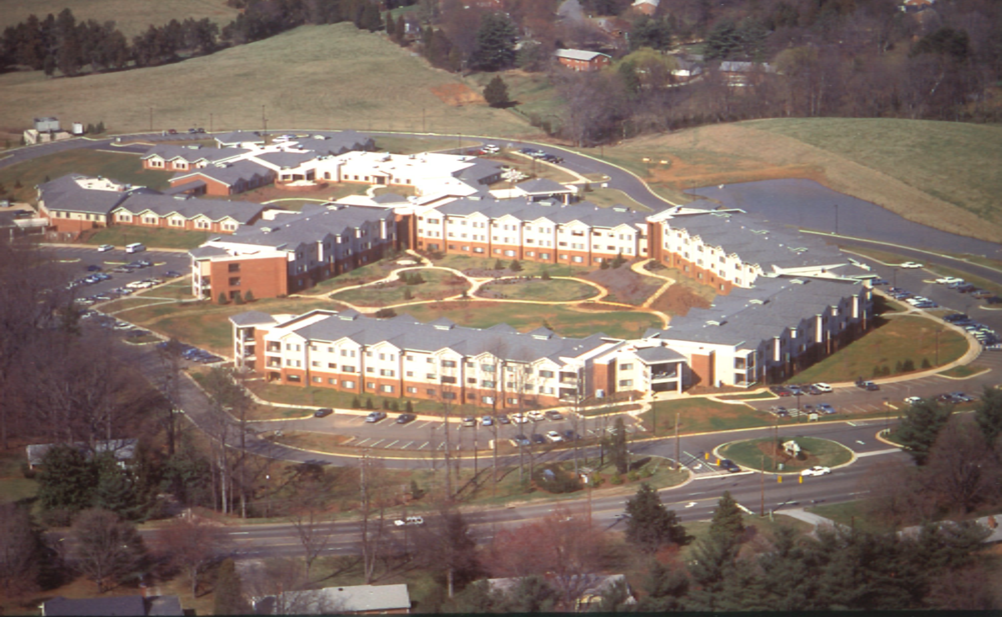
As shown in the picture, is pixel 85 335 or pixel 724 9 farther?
pixel 724 9

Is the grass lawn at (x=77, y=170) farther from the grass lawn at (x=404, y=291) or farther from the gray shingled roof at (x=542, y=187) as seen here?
the grass lawn at (x=404, y=291)

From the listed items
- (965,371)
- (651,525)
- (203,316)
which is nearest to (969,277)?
(965,371)

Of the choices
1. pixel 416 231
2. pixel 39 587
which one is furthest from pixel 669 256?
pixel 39 587

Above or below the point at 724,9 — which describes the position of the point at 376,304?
below

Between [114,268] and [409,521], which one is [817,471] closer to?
[409,521]

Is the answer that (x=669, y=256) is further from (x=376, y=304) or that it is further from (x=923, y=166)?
(x=923, y=166)

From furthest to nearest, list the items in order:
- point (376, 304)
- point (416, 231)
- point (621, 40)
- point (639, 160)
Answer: point (621, 40), point (639, 160), point (416, 231), point (376, 304)

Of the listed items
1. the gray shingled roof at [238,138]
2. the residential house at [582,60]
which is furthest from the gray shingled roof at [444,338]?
the residential house at [582,60]
